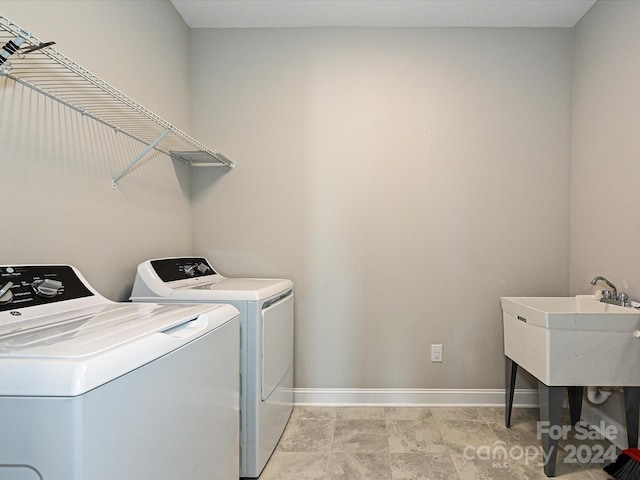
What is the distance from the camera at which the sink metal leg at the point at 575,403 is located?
7.47ft

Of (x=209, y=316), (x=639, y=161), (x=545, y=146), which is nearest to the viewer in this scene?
(x=209, y=316)

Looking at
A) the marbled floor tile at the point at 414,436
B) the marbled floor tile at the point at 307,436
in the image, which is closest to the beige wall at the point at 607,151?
the marbled floor tile at the point at 414,436

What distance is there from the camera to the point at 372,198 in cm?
268

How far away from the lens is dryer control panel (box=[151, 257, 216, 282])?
1968 millimetres

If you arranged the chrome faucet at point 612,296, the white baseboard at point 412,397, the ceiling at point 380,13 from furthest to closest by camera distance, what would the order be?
the white baseboard at point 412,397
the ceiling at point 380,13
the chrome faucet at point 612,296

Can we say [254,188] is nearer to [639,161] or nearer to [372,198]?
[372,198]

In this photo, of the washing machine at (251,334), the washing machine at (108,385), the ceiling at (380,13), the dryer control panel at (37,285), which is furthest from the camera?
the ceiling at (380,13)

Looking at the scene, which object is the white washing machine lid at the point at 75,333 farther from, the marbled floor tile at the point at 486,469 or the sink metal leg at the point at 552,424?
the sink metal leg at the point at 552,424

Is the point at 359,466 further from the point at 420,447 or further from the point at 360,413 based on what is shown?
the point at 360,413

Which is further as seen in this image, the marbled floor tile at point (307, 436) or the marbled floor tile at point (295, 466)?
the marbled floor tile at point (307, 436)

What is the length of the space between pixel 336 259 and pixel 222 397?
1477mm

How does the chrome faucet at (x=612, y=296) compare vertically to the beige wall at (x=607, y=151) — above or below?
below

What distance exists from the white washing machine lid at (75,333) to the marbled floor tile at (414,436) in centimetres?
127

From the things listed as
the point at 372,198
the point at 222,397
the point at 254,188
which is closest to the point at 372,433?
the point at 222,397
